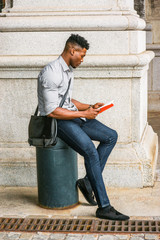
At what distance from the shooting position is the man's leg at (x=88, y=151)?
4.71 meters

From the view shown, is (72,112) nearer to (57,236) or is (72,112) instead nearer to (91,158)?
(91,158)

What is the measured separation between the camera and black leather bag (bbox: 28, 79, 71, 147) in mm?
4727

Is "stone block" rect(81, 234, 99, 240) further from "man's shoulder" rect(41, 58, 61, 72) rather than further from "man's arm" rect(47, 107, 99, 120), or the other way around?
"man's shoulder" rect(41, 58, 61, 72)

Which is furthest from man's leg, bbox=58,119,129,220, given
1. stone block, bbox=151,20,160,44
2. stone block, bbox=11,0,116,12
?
stone block, bbox=151,20,160,44

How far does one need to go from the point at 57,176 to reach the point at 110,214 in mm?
689

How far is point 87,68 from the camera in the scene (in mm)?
5621

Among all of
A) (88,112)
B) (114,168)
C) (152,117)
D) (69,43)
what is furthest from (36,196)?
(152,117)

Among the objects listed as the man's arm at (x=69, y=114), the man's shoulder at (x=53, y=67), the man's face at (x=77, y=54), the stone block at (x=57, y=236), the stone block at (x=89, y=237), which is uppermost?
the man's face at (x=77, y=54)

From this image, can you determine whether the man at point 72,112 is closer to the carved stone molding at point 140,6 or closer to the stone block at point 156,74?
the stone block at point 156,74

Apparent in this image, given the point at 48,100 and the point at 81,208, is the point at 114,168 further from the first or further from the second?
the point at 48,100

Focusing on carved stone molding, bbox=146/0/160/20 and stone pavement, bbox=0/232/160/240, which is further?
carved stone molding, bbox=146/0/160/20

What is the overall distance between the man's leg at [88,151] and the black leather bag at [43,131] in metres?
0.10

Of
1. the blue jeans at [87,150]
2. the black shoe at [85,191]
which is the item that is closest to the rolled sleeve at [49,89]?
the blue jeans at [87,150]

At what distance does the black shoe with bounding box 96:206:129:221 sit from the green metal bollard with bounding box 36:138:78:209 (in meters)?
0.43
